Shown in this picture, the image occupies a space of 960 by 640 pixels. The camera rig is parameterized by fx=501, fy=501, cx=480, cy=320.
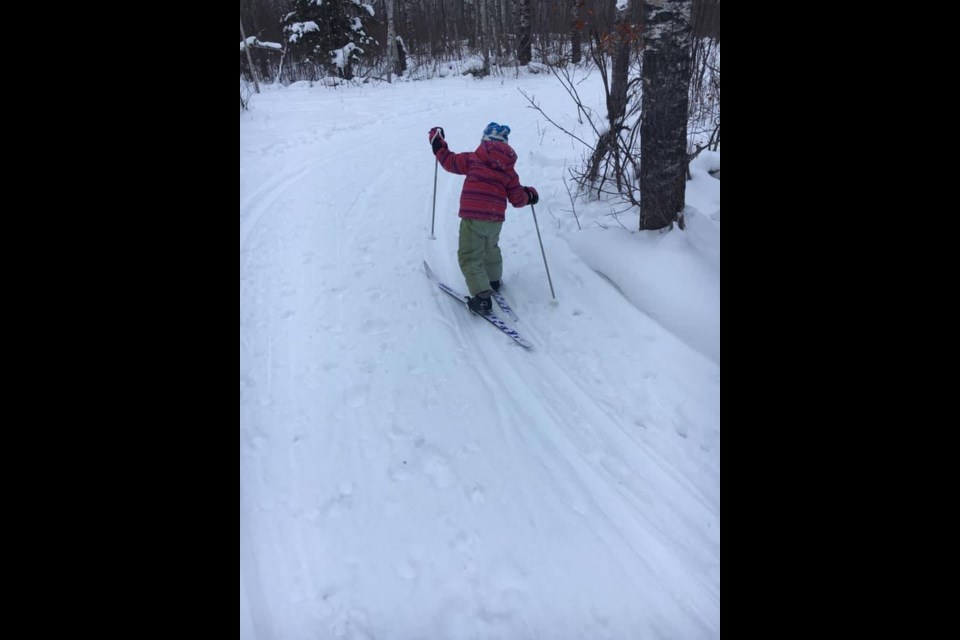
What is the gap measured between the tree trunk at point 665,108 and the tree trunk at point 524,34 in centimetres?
1464

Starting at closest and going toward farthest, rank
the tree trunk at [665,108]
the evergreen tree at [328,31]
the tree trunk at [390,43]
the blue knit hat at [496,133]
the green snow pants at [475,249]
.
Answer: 1. the tree trunk at [665,108]
2. the blue knit hat at [496,133]
3. the green snow pants at [475,249]
4. the tree trunk at [390,43]
5. the evergreen tree at [328,31]

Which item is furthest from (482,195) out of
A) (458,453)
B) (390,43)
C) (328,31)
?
(328,31)

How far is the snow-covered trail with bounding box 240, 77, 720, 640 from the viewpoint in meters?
2.03

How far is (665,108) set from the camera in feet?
12.7

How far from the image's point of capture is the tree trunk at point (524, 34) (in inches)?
645

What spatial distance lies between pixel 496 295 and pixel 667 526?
2.30 meters

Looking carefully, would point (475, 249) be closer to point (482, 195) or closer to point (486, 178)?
point (482, 195)

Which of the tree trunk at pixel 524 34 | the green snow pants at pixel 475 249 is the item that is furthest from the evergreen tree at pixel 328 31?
the green snow pants at pixel 475 249

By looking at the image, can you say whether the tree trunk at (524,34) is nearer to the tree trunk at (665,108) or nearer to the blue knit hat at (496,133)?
the tree trunk at (665,108)

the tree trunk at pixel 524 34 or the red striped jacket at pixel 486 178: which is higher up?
the tree trunk at pixel 524 34

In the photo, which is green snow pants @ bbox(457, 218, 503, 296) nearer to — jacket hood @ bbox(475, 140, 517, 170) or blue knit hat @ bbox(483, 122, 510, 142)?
jacket hood @ bbox(475, 140, 517, 170)
